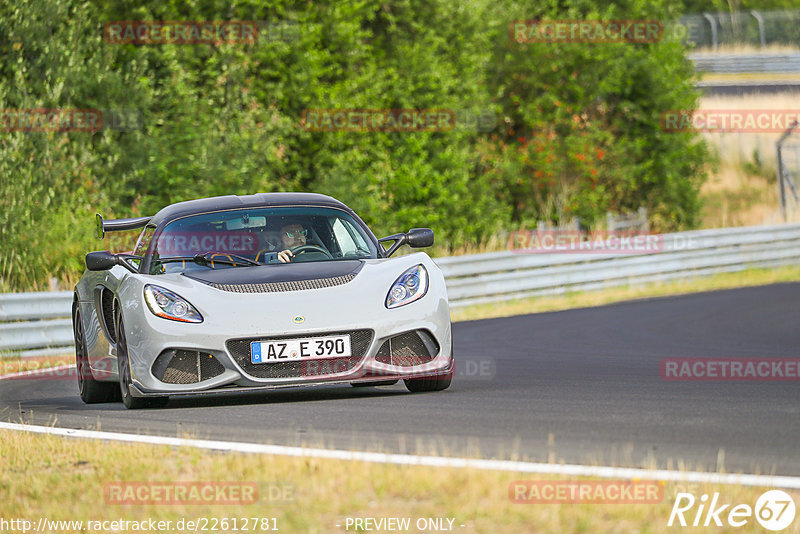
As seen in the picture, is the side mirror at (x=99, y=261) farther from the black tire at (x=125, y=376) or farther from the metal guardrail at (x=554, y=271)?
the metal guardrail at (x=554, y=271)

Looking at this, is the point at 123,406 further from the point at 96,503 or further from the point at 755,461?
the point at 755,461

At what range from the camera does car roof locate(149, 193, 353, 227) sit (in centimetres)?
958

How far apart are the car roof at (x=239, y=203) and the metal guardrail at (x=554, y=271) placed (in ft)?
18.6

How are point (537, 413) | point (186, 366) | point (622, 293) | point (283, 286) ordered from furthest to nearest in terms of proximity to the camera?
1. point (622, 293)
2. point (283, 286)
3. point (186, 366)
4. point (537, 413)

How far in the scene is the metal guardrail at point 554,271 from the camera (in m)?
15.1

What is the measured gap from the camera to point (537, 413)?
25.1 ft

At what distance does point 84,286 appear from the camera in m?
10.3

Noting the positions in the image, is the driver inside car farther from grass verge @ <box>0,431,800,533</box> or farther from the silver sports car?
grass verge @ <box>0,431,800,533</box>

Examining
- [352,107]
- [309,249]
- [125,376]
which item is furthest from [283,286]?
[352,107]

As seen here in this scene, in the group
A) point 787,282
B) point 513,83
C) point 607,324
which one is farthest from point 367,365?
point 513,83

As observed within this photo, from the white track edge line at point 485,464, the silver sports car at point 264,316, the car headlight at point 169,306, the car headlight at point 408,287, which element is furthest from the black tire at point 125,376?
the car headlight at point 408,287

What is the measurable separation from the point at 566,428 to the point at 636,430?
361mm

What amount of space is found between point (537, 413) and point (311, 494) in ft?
8.60

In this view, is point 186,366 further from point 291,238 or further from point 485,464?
point 485,464
